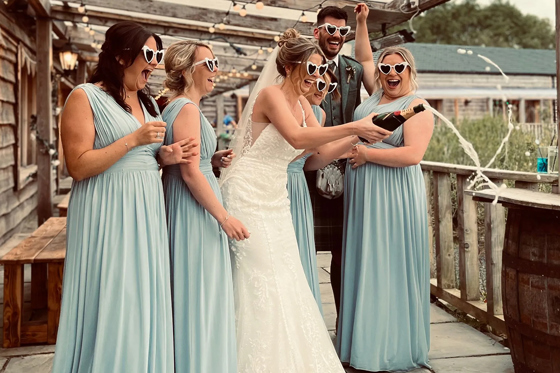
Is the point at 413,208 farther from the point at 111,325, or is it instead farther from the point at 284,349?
the point at 111,325

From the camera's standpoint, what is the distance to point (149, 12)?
7055 millimetres

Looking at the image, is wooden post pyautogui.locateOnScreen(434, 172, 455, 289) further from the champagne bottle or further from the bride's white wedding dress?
the champagne bottle

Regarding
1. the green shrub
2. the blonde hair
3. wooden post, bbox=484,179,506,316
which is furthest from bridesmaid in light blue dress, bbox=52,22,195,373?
the green shrub

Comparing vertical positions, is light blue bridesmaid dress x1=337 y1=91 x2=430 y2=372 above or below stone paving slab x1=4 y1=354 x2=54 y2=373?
above

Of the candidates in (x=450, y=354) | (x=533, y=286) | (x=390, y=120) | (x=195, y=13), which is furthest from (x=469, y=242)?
(x=195, y=13)

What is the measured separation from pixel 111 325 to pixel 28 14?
19.3 ft

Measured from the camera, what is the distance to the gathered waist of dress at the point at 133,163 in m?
2.18

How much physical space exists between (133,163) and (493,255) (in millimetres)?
2363

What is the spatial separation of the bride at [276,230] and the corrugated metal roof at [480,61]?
2032 centimetres

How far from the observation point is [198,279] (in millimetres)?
2357

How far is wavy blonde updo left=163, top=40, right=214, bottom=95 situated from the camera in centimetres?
249

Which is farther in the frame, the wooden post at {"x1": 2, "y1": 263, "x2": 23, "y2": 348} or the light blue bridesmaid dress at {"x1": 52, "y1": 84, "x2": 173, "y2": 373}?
the wooden post at {"x1": 2, "y1": 263, "x2": 23, "y2": 348}

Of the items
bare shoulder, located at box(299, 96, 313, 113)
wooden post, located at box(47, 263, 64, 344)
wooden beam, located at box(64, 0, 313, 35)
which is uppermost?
wooden beam, located at box(64, 0, 313, 35)

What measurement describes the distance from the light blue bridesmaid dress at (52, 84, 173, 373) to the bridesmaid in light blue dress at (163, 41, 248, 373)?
0.48ft
